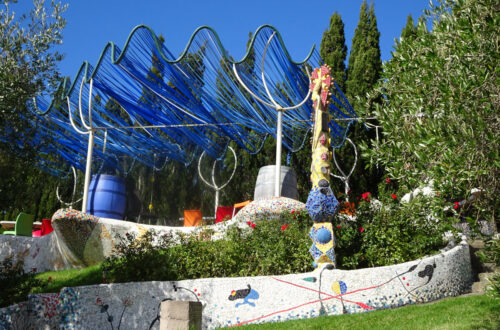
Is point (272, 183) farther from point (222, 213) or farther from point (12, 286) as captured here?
point (12, 286)

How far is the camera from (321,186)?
9.09 m

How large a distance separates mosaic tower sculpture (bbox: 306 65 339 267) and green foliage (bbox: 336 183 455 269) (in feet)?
2.25

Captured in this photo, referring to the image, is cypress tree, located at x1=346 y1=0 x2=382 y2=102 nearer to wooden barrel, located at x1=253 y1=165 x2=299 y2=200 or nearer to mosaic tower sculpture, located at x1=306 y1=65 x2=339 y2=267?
wooden barrel, located at x1=253 y1=165 x2=299 y2=200

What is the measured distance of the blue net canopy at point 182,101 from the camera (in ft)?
41.7

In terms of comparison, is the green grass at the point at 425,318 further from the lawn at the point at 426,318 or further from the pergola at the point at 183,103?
the pergola at the point at 183,103

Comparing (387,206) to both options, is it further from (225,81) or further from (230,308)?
(225,81)

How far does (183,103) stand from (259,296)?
779cm

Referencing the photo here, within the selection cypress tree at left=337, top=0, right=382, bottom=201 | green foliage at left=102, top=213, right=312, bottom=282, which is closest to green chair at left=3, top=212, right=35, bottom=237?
green foliage at left=102, top=213, right=312, bottom=282

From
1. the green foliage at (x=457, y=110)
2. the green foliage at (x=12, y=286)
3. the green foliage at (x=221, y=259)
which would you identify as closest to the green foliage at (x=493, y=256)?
the green foliage at (x=457, y=110)

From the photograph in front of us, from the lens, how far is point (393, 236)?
9.22 meters

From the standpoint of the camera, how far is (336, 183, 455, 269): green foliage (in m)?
9.07

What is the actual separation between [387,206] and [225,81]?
5.91 meters

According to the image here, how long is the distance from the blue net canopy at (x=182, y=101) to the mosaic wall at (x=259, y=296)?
11.4ft

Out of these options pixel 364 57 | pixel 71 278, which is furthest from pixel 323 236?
pixel 364 57
